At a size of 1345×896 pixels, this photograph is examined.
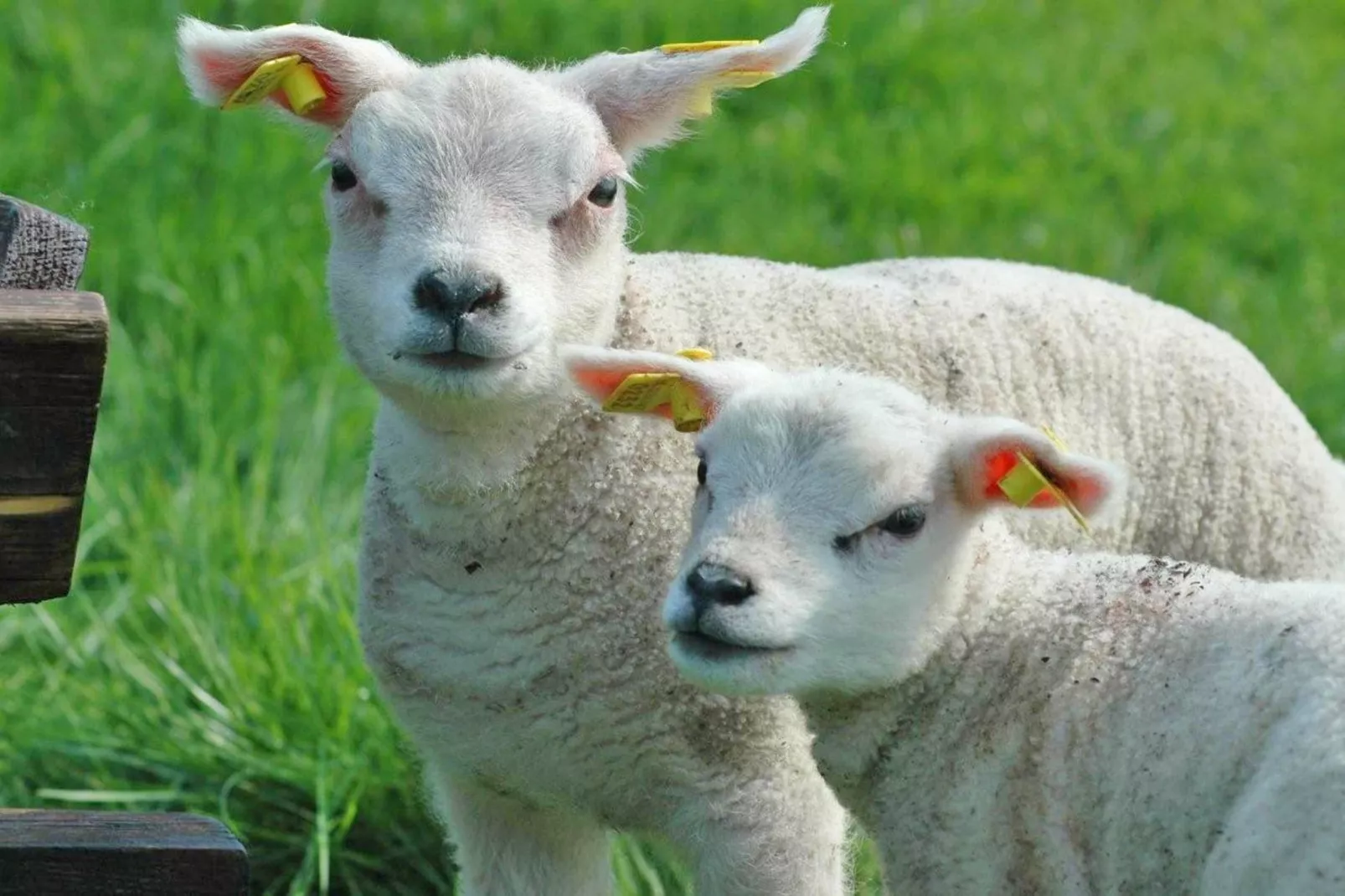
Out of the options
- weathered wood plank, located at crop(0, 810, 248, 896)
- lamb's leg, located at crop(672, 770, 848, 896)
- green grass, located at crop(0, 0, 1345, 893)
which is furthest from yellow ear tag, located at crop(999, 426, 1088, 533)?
green grass, located at crop(0, 0, 1345, 893)

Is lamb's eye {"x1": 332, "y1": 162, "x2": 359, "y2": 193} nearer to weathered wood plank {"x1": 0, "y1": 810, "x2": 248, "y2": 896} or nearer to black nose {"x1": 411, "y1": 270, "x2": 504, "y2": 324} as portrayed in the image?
black nose {"x1": 411, "y1": 270, "x2": 504, "y2": 324}

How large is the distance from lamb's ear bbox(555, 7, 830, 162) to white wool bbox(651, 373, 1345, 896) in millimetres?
622

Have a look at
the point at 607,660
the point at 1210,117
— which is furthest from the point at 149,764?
the point at 1210,117

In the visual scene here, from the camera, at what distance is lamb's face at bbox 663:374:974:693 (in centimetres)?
325

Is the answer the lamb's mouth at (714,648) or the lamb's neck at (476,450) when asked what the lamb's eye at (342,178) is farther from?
the lamb's mouth at (714,648)

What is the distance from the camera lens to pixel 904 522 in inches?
136

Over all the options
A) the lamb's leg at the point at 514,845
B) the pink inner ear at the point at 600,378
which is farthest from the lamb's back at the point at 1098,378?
the lamb's leg at the point at 514,845

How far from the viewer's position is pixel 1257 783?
10.3 feet

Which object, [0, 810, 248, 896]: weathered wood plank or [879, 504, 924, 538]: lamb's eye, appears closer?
[0, 810, 248, 896]: weathered wood plank

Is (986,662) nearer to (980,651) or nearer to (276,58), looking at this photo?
(980,651)

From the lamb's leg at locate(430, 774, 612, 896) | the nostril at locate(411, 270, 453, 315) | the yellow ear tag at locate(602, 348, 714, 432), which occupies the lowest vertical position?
the lamb's leg at locate(430, 774, 612, 896)

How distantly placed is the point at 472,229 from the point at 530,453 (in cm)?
47

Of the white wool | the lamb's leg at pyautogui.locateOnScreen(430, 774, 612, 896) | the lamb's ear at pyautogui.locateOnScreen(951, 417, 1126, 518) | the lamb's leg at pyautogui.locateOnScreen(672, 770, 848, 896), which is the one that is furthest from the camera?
the lamb's leg at pyautogui.locateOnScreen(430, 774, 612, 896)

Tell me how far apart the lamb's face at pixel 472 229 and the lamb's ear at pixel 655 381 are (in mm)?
87
